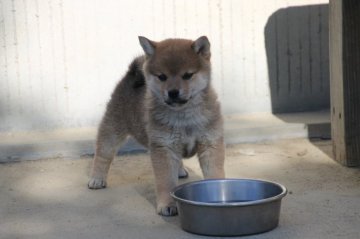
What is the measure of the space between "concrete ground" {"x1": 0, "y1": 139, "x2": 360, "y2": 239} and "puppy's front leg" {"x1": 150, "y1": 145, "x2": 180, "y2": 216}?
0.12 meters

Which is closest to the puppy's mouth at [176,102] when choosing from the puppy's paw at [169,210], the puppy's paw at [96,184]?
the puppy's paw at [169,210]

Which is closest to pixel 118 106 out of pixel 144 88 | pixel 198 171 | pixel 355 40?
pixel 144 88

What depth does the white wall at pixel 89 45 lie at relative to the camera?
7238 millimetres

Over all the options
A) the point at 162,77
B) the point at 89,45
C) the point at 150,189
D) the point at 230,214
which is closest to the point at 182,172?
the point at 150,189

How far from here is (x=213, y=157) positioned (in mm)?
5133

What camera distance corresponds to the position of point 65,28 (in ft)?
23.9

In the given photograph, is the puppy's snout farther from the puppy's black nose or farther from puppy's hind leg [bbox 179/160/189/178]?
puppy's hind leg [bbox 179/160/189/178]

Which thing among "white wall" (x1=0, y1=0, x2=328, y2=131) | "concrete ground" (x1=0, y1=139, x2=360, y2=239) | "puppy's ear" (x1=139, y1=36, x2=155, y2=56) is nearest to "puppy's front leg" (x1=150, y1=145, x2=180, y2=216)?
"concrete ground" (x1=0, y1=139, x2=360, y2=239)

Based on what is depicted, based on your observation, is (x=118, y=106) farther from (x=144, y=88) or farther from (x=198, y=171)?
(x=198, y=171)

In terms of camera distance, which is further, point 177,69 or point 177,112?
point 177,112

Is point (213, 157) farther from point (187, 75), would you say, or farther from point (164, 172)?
point (187, 75)

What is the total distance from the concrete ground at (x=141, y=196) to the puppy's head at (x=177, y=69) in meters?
0.72

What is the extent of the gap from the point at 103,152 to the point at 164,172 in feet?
2.97

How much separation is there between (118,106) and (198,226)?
1520 millimetres
